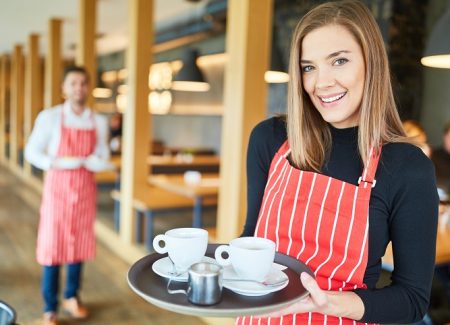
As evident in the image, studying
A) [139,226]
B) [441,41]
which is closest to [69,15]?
[139,226]

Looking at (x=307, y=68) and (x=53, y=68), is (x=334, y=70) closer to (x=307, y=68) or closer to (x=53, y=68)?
(x=307, y=68)

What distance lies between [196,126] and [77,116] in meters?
5.97

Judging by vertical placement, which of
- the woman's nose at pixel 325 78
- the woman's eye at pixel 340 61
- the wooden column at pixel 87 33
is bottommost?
the woman's nose at pixel 325 78

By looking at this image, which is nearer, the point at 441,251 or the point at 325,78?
the point at 325,78

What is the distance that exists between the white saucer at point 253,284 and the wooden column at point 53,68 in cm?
657

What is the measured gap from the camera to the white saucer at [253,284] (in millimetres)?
997

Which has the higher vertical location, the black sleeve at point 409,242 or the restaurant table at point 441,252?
the black sleeve at point 409,242

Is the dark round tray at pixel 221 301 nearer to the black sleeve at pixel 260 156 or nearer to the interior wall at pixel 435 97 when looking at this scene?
the black sleeve at pixel 260 156

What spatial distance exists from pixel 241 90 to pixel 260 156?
1646 mm

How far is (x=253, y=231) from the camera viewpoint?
55.8 inches

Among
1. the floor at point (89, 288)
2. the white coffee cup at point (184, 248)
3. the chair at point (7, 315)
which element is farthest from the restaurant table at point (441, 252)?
the chair at point (7, 315)

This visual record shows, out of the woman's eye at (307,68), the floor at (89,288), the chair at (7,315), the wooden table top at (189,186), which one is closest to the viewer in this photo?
the chair at (7,315)

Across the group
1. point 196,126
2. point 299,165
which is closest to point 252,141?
point 299,165

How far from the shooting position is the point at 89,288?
A: 157 inches
